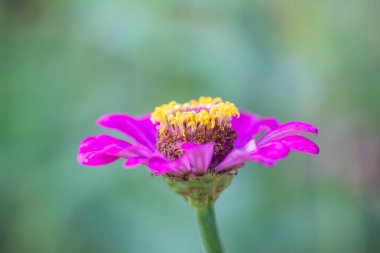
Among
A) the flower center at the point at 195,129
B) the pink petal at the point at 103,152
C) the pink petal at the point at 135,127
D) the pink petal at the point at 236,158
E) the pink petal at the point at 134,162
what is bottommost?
the pink petal at the point at 236,158

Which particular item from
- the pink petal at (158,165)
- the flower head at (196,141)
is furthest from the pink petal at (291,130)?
the pink petal at (158,165)

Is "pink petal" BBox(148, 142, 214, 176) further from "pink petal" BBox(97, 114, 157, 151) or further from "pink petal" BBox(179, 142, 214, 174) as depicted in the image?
"pink petal" BBox(97, 114, 157, 151)

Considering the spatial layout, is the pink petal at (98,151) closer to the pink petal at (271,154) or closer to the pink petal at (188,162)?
the pink petal at (188,162)

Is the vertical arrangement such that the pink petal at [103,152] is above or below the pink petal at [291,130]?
above

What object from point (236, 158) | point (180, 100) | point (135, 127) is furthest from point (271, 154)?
point (180, 100)

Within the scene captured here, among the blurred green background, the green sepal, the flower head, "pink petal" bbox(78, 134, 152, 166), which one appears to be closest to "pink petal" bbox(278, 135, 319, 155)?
the flower head

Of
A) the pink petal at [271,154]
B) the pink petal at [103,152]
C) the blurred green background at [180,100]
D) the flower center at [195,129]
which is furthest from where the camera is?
the blurred green background at [180,100]

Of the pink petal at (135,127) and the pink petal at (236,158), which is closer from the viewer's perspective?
the pink petal at (236,158)

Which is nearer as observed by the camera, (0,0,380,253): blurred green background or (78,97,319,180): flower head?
(78,97,319,180): flower head
